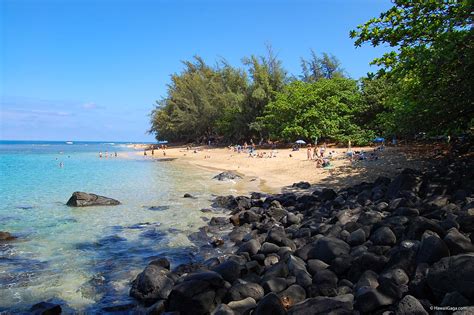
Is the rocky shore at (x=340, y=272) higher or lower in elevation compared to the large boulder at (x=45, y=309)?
higher

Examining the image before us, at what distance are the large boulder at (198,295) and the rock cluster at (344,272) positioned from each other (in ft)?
0.05

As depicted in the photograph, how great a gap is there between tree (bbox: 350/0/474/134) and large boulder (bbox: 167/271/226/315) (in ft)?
32.4

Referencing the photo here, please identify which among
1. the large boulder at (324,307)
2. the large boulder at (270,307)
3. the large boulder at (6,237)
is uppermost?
the large boulder at (324,307)

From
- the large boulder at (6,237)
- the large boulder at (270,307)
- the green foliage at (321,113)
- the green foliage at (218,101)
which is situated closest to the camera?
the large boulder at (270,307)

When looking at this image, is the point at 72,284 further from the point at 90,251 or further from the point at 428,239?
the point at 428,239

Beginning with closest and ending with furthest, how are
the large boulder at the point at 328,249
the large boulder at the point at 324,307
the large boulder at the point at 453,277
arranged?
the large boulder at the point at 453,277
the large boulder at the point at 324,307
the large boulder at the point at 328,249

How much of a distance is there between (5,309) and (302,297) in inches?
212

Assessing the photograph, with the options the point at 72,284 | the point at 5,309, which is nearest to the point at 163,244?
the point at 72,284

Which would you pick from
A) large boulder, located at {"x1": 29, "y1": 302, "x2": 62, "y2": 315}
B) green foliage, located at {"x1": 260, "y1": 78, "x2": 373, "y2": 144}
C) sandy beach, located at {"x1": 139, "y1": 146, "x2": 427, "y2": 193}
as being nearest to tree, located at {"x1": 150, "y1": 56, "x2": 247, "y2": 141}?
green foliage, located at {"x1": 260, "y1": 78, "x2": 373, "y2": 144}

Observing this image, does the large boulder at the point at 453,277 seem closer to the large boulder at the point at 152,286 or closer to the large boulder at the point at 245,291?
the large boulder at the point at 245,291

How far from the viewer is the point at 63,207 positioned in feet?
56.7

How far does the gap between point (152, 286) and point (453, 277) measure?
16.3ft

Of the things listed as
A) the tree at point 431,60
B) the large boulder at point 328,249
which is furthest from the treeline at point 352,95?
the large boulder at point 328,249

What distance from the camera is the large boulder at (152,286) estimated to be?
6734mm
